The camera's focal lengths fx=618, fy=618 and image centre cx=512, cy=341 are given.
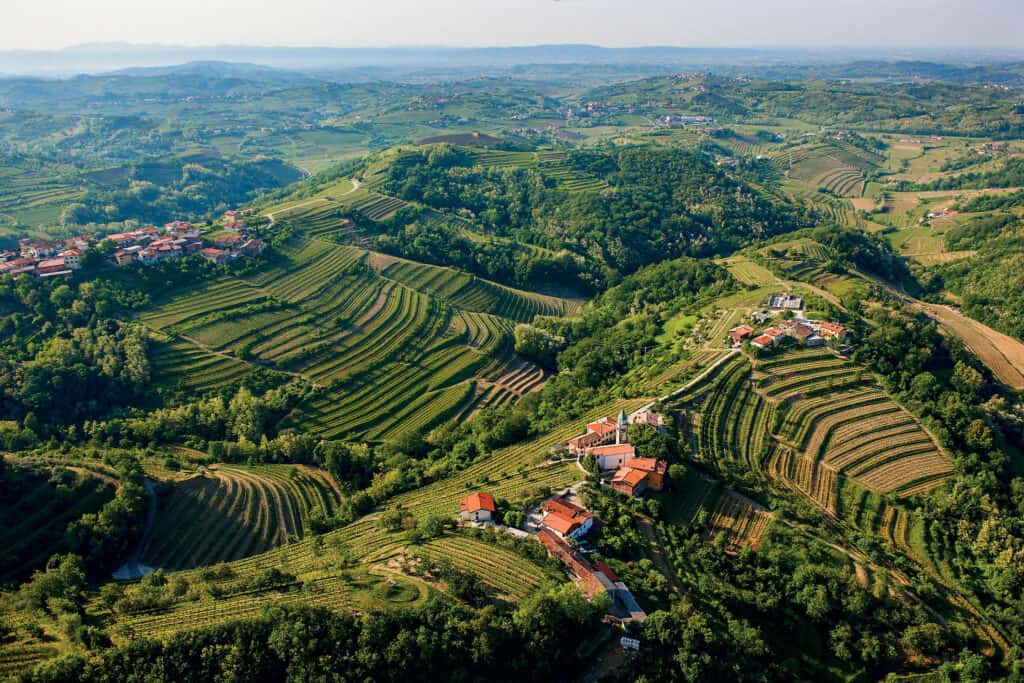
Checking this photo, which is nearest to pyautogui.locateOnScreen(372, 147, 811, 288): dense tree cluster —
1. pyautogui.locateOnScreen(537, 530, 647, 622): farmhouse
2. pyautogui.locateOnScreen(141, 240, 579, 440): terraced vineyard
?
pyautogui.locateOnScreen(141, 240, 579, 440): terraced vineyard

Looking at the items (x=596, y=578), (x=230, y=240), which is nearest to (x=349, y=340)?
(x=230, y=240)

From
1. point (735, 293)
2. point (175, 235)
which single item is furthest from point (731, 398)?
point (175, 235)

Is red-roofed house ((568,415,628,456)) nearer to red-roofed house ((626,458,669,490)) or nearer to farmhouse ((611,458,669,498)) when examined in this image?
red-roofed house ((626,458,669,490))

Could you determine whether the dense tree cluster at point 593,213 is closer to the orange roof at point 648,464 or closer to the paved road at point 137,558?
the paved road at point 137,558

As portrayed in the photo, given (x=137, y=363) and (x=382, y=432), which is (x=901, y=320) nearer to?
(x=382, y=432)

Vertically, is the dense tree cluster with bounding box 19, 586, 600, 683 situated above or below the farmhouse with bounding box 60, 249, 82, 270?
below

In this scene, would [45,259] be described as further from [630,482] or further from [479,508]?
[630,482]
